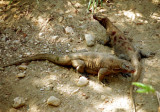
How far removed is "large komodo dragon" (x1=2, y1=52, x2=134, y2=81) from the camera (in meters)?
5.09

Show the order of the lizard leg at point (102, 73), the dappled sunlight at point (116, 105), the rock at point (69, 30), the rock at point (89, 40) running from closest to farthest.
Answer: the dappled sunlight at point (116, 105)
the lizard leg at point (102, 73)
the rock at point (89, 40)
the rock at point (69, 30)

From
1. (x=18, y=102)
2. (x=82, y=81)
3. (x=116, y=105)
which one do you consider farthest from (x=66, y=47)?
(x=116, y=105)

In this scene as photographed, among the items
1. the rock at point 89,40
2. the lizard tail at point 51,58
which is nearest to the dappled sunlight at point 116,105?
the lizard tail at point 51,58

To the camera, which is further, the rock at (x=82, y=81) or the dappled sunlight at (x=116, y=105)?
the rock at (x=82, y=81)

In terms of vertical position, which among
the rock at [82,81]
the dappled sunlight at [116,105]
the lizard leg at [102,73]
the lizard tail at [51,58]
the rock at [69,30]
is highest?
the rock at [69,30]

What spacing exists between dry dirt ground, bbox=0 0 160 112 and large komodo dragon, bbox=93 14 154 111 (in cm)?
24

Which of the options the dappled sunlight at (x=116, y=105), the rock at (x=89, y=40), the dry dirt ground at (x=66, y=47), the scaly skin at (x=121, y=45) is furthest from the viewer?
the rock at (x=89, y=40)

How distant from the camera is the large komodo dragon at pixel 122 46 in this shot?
17.7 ft

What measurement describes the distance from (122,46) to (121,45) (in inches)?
2.5

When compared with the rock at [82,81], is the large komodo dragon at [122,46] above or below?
above

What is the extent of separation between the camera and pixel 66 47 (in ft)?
19.9

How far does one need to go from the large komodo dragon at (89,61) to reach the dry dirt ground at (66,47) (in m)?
0.20

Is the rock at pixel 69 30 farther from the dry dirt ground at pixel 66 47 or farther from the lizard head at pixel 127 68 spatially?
the lizard head at pixel 127 68

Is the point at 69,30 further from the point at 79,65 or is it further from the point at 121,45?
the point at 121,45
